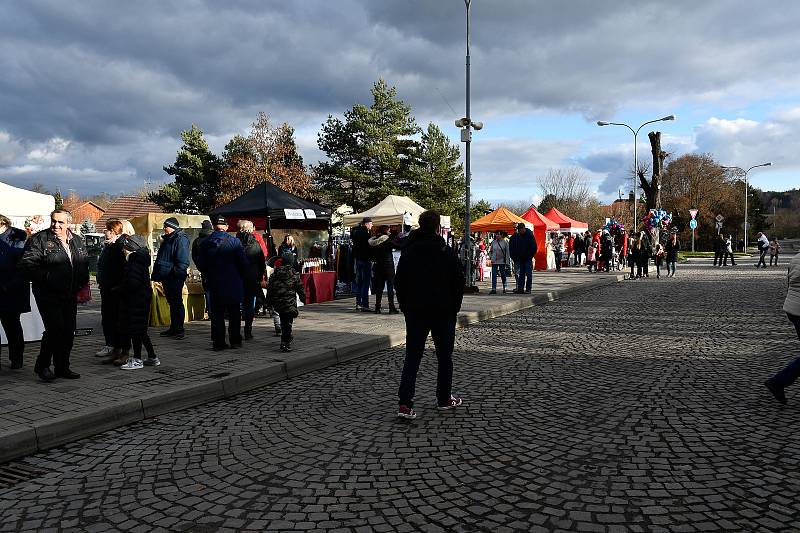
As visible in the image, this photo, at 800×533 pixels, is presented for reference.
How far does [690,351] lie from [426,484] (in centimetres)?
586

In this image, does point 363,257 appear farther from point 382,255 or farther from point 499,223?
point 499,223

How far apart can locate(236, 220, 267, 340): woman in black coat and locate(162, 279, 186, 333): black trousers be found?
37.6 inches

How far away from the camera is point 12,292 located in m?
6.54

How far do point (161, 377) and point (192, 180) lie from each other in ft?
136

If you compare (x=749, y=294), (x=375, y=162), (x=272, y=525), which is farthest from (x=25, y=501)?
(x=375, y=162)

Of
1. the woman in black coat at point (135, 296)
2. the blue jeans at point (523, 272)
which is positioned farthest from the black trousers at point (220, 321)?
the blue jeans at point (523, 272)

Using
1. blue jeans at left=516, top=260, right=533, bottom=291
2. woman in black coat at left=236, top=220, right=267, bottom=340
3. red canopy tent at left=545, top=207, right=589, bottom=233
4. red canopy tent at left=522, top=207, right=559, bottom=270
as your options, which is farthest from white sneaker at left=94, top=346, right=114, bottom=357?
red canopy tent at left=545, top=207, right=589, bottom=233

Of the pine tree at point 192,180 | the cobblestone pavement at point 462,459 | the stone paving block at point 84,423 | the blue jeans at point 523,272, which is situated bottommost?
the cobblestone pavement at point 462,459

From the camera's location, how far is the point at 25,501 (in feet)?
12.0

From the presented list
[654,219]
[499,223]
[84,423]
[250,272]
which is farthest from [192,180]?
[84,423]

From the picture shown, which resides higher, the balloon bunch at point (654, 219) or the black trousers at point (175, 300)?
the balloon bunch at point (654, 219)

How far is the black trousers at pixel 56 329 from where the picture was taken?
6047 millimetres

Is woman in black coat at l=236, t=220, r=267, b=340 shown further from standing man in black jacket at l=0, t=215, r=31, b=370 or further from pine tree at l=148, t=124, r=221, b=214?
pine tree at l=148, t=124, r=221, b=214

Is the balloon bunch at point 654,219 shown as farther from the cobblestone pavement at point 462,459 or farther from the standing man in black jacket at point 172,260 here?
the standing man in black jacket at point 172,260
